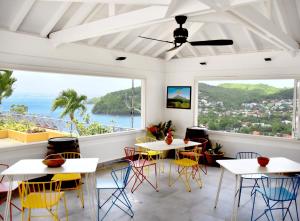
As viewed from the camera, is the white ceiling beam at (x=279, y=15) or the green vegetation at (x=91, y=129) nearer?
the white ceiling beam at (x=279, y=15)

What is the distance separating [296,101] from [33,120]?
20.8ft

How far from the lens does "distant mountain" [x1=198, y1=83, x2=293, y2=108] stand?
6.18 meters

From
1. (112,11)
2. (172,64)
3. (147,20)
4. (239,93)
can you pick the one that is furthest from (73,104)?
(239,93)

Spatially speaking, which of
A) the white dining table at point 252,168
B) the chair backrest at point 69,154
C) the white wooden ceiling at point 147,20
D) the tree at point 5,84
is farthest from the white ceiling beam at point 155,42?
the white dining table at point 252,168

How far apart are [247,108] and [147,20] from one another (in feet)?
13.6

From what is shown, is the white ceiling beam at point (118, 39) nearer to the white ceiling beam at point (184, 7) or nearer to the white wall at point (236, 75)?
the white wall at point (236, 75)

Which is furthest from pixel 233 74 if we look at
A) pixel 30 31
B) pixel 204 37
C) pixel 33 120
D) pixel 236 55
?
pixel 33 120

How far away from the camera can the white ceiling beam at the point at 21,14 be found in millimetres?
3980

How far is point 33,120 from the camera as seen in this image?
6.69 meters

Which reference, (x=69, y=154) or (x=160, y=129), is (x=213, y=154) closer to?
(x=160, y=129)

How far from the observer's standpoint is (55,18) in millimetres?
4508

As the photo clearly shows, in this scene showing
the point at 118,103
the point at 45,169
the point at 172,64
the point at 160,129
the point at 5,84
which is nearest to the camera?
the point at 45,169

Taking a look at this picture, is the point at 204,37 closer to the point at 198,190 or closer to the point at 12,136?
the point at 198,190

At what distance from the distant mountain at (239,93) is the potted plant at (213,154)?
1236mm
